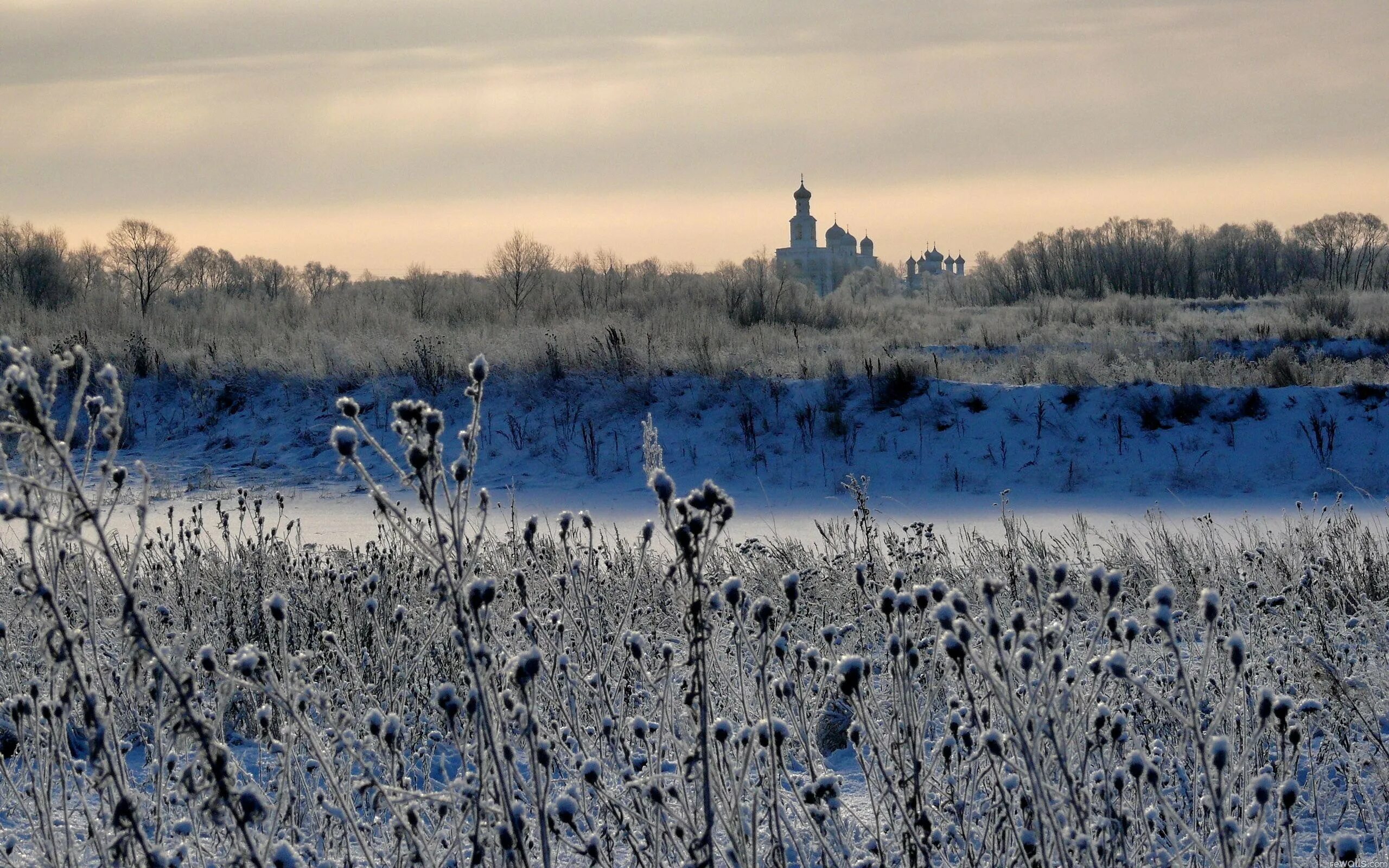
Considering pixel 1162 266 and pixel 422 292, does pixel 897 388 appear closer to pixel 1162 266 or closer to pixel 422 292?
pixel 422 292

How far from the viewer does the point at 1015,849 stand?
226cm

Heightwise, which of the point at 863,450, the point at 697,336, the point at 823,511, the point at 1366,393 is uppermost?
the point at 697,336

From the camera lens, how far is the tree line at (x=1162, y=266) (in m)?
55.5

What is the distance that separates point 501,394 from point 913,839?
13471 millimetres

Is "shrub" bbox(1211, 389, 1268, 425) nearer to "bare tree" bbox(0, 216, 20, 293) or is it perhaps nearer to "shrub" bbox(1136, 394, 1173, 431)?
"shrub" bbox(1136, 394, 1173, 431)

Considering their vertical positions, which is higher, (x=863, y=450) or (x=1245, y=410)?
(x=1245, y=410)

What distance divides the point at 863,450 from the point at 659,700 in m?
10.7

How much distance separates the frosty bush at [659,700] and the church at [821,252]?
9865 cm

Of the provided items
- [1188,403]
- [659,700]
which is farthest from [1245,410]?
[659,700]

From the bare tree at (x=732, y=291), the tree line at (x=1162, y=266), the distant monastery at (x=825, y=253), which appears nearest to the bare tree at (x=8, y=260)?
the bare tree at (x=732, y=291)

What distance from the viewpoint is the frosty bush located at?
144 centimetres

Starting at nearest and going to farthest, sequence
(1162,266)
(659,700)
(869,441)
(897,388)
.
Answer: (659,700) → (869,441) → (897,388) → (1162,266)

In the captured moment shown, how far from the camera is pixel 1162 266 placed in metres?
56.1

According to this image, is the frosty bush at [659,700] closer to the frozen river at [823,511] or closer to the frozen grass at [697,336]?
the frozen river at [823,511]
